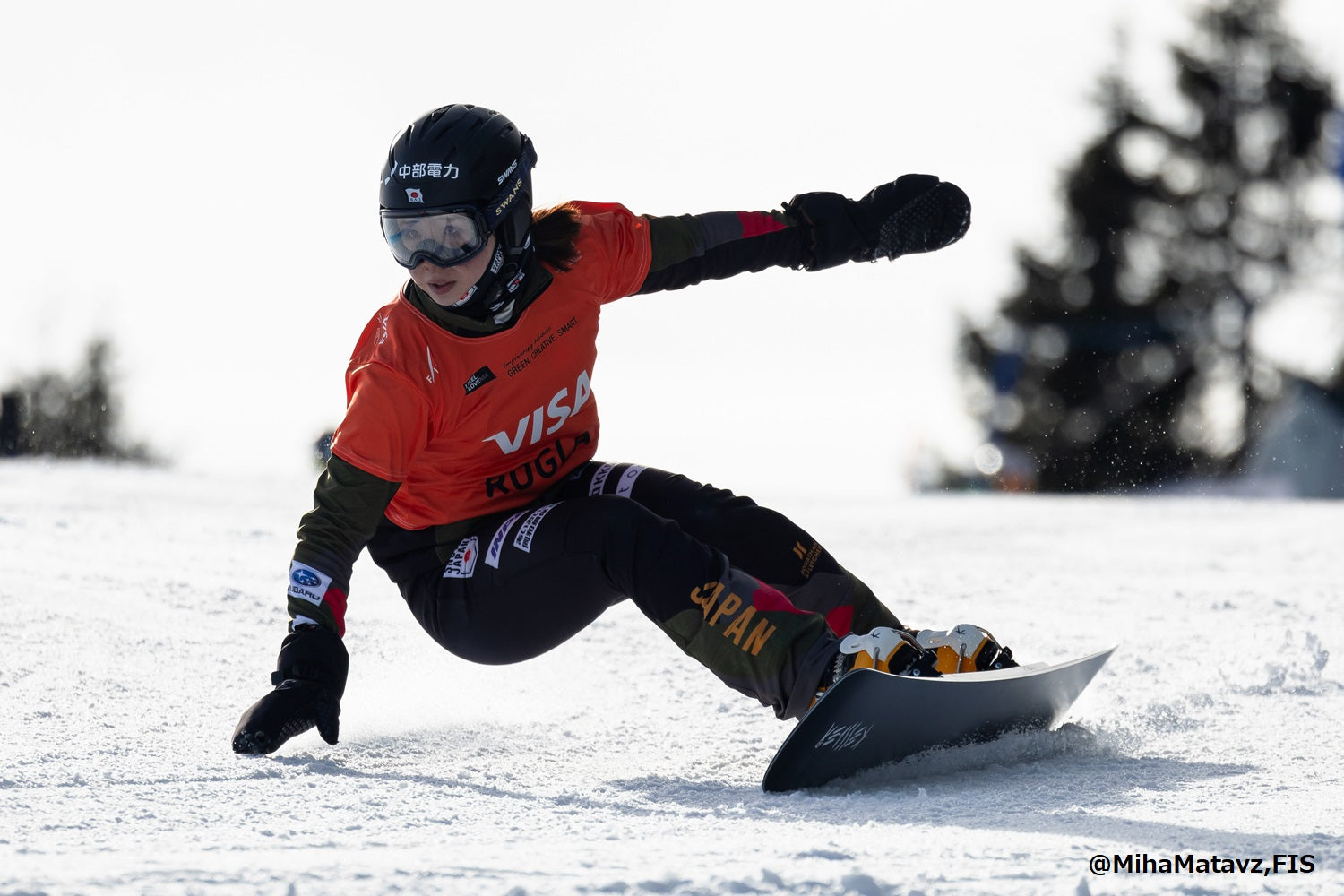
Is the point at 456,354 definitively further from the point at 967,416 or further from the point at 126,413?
the point at 126,413

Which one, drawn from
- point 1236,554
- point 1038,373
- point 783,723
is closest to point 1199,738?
point 783,723

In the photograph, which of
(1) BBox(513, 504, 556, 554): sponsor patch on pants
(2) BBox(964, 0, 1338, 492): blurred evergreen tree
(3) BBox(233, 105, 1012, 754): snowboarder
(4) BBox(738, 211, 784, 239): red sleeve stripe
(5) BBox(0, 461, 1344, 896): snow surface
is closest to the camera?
(5) BBox(0, 461, 1344, 896): snow surface

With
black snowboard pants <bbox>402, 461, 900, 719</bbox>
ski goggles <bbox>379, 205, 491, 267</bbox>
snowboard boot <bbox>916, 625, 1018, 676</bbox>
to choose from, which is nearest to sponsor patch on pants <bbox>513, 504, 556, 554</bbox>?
black snowboard pants <bbox>402, 461, 900, 719</bbox>

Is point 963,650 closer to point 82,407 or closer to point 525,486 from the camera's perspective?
point 525,486

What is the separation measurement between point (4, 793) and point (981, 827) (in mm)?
1558

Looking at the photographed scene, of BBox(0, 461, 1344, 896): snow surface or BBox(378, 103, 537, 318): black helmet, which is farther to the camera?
BBox(378, 103, 537, 318): black helmet

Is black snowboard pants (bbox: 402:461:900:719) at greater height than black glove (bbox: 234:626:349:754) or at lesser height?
greater

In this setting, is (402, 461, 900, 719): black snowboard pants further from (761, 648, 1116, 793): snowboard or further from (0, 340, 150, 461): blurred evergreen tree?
(0, 340, 150, 461): blurred evergreen tree

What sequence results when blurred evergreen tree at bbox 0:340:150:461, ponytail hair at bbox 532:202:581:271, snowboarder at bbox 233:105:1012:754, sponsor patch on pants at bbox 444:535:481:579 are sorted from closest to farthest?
1. snowboarder at bbox 233:105:1012:754
2. sponsor patch on pants at bbox 444:535:481:579
3. ponytail hair at bbox 532:202:581:271
4. blurred evergreen tree at bbox 0:340:150:461

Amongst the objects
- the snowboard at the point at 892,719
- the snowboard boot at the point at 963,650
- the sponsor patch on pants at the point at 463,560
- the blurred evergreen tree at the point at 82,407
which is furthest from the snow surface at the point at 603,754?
the blurred evergreen tree at the point at 82,407

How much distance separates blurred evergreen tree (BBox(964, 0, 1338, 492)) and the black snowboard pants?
18.6 metres

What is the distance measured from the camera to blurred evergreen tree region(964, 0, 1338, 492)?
21281 millimetres

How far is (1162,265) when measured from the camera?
2195cm

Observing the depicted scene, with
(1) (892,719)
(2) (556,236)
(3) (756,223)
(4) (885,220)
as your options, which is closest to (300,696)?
(1) (892,719)
